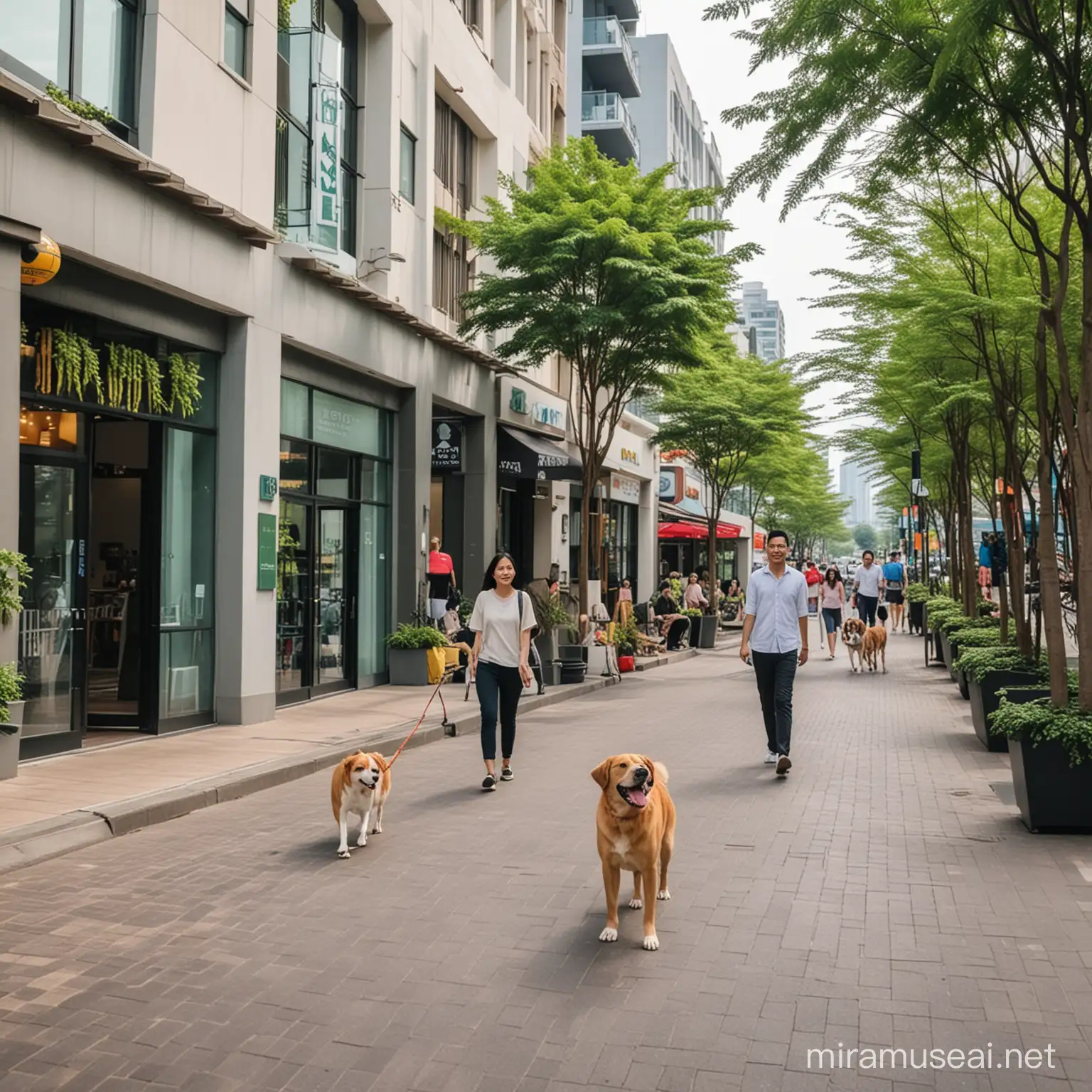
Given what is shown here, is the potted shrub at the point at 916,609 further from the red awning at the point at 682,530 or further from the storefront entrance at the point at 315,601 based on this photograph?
the storefront entrance at the point at 315,601

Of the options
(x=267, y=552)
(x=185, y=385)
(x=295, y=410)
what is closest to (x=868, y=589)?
(x=295, y=410)

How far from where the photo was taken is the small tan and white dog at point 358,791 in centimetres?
743

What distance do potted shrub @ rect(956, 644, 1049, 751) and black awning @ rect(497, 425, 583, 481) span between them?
12.9m

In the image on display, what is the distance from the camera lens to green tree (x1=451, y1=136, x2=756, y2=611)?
1914 cm

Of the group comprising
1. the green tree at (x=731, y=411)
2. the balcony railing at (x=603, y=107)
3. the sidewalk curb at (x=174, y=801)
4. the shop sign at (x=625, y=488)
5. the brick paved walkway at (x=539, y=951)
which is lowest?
the brick paved walkway at (x=539, y=951)

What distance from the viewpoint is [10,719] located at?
9.48 meters

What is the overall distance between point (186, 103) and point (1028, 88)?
8.27 m

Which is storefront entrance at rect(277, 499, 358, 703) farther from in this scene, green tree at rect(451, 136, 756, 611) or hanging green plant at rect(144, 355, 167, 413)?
green tree at rect(451, 136, 756, 611)

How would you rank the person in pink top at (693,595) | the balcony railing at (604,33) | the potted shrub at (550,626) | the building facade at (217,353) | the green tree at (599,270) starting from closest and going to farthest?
the building facade at (217,353) < the green tree at (599,270) < the potted shrub at (550,626) < the person in pink top at (693,595) < the balcony railing at (604,33)

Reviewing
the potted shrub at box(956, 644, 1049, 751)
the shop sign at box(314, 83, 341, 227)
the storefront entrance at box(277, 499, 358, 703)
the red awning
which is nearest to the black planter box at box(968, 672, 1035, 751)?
the potted shrub at box(956, 644, 1049, 751)

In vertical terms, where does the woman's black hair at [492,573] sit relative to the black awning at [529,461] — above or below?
below

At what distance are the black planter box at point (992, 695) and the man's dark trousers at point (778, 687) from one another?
2.28 m

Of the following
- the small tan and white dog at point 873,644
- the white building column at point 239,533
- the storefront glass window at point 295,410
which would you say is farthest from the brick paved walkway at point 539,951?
the small tan and white dog at point 873,644

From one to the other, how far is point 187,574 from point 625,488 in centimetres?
2433
